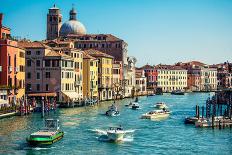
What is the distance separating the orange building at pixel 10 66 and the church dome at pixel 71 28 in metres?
38.8

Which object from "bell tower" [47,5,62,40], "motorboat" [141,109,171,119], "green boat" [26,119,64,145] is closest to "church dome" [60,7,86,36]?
"bell tower" [47,5,62,40]

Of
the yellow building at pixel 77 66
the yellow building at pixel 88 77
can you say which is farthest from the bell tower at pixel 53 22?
the yellow building at pixel 77 66

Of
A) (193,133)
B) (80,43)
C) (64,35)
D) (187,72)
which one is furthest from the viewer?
(187,72)

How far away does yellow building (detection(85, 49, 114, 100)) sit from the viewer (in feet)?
227

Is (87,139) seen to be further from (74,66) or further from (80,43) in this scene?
(80,43)

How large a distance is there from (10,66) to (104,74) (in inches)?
1056

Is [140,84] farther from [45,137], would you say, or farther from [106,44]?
[45,137]

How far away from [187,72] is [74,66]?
70829mm

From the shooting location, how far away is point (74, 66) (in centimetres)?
5888

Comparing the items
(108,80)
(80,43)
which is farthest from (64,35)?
(108,80)

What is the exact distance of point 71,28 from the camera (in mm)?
87688

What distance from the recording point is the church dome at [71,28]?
287 feet

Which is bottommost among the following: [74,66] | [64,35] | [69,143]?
[69,143]

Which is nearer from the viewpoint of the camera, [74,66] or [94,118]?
[94,118]
